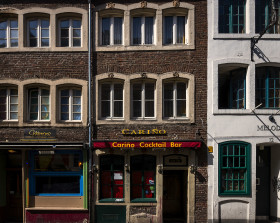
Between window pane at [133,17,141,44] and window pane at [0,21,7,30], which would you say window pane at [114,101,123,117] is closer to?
window pane at [133,17,141,44]

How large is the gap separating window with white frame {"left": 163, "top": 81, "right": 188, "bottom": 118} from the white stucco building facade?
0.98 m

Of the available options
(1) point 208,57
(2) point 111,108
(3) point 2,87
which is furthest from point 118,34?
(3) point 2,87

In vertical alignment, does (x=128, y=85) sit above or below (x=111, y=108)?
above

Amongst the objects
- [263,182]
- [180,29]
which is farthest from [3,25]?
[263,182]

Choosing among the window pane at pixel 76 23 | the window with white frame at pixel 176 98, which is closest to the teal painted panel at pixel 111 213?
the window with white frame at pixel 176 98

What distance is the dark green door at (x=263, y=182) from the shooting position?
10.6m

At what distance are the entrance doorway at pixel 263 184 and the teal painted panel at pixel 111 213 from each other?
564 centimetres

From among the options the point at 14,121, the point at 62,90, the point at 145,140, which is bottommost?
the point at 145,140

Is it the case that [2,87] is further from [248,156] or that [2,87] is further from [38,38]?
[248,156]

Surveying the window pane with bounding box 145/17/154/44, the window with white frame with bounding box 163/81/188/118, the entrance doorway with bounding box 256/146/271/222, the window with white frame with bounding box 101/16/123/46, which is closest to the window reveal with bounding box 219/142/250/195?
the entrance doorway with bounding box 256/146/271/222

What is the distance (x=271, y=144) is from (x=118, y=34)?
25.0 feet

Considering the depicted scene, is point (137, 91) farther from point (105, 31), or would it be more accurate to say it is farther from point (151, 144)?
point (105, 31)

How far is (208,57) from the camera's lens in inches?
389

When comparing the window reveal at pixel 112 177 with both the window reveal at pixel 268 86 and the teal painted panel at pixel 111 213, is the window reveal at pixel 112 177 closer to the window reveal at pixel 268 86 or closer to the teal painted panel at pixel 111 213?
the teal painted panel at pixel 111 213
